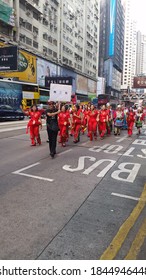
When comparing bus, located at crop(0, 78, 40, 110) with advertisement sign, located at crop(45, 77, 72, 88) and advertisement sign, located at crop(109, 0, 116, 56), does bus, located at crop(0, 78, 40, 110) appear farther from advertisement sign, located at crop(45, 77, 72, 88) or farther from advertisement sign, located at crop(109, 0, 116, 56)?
advertisement sign, located at crop(109, 0, 116, 56)

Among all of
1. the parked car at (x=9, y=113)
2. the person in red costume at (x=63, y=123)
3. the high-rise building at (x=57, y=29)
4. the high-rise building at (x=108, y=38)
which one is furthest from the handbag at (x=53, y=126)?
the high-rise building at (x=108, y=38)

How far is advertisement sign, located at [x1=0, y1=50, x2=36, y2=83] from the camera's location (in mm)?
33344

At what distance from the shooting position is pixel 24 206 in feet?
13.9

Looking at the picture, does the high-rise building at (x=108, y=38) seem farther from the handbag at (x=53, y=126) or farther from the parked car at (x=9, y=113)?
the handbag at (x=53, y=126)

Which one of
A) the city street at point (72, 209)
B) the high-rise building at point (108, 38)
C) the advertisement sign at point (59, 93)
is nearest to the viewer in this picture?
the city street at point (72, 209)

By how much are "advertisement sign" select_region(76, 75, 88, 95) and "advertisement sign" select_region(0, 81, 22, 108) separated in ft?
117

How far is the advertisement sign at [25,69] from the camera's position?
3334 cm

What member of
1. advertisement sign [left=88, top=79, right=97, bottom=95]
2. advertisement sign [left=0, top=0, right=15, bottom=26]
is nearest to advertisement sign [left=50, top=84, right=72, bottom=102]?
advertisement sign [left=0, top=0, right=15, bottom=26]

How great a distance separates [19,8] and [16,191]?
37.5 metres

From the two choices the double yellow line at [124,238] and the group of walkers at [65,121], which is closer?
Result: the double yellow line at [124,238]

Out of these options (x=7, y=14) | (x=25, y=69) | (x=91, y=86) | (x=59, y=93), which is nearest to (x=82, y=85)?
(x=91, y=86)

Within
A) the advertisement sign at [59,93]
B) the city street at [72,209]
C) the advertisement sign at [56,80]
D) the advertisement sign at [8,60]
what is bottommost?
the city street at [72,209]
